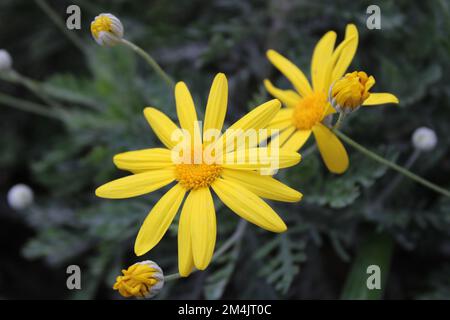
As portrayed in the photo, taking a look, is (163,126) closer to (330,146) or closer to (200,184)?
(200,184)

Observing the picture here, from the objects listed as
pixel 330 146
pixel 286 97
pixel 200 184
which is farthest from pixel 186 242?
pixel 286 97

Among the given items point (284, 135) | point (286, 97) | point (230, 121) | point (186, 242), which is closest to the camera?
point (186, 242)

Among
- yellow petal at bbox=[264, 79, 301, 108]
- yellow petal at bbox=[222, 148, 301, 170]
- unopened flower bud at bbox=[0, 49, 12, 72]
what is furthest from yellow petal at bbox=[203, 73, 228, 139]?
unopened flower bud at bbox=[0, 49, 12, 72]

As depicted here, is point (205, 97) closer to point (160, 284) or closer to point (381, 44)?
point (381, 44)

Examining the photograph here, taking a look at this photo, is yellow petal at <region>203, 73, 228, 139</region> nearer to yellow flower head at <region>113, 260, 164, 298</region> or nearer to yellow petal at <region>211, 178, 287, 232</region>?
yellow petal at <region>211, 178, 287, 232</region>

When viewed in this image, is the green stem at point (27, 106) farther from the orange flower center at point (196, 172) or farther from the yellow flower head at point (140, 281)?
the yellow flower head at point (140, 281)
